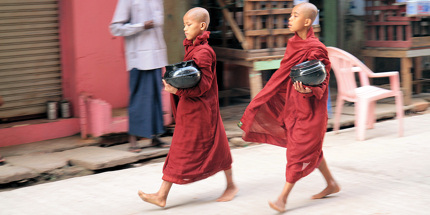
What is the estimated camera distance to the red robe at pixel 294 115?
4.20 m

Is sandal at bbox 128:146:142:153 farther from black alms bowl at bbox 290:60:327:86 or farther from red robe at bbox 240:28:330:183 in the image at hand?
black alms bowl at bbox 290:60:327:86

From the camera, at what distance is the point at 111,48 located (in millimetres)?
6855

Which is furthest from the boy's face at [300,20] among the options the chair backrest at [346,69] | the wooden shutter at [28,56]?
the wooden shutter at [28,56]

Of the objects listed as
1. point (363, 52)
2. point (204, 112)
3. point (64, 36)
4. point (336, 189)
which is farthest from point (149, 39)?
point (363, 52)

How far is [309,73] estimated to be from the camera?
4.04 m

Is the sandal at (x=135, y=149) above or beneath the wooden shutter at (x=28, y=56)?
beneath

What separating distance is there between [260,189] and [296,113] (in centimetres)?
82

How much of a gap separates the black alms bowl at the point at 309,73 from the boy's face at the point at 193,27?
73 centimetres

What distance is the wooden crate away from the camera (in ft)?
27.7

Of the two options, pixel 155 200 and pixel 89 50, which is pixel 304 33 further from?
pixel 89 50

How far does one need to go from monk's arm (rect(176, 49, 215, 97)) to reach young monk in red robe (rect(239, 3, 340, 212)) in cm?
46

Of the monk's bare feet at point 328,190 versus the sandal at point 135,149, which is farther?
the sandal at point 135,149

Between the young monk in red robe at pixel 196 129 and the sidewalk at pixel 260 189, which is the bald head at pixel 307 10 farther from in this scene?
the sidewalk at pixel 260 189

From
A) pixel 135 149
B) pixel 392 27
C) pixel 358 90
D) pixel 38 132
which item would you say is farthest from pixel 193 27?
pixel 392 27
